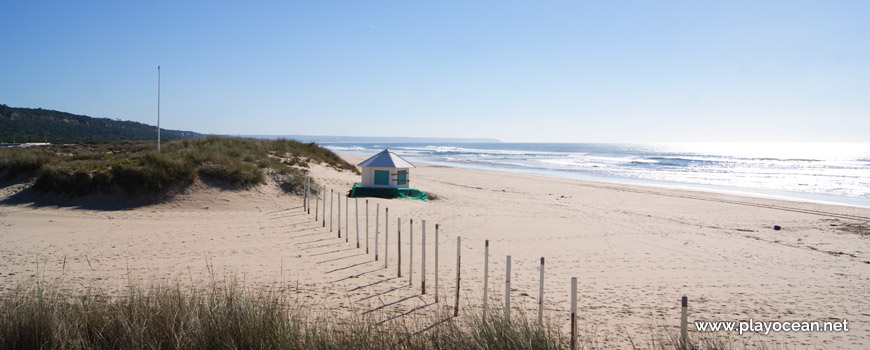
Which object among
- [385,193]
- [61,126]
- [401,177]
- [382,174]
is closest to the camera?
[385,193]

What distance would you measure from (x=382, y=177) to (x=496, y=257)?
30.8ft

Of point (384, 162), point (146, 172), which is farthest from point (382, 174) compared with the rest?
point (146, 172)

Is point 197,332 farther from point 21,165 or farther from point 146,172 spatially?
point 21,165

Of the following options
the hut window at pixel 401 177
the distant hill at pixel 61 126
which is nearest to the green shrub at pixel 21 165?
the hut window at pixel 401 177

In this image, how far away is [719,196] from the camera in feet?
75.7

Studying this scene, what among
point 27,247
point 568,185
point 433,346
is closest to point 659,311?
point 433,346

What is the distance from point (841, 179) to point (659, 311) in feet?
117

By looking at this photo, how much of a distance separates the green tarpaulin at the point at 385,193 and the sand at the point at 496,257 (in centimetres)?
73

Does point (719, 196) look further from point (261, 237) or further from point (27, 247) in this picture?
point (27, 247)

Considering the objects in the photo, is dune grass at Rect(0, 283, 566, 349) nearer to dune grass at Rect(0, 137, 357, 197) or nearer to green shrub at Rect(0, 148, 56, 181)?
dune grass at Rect(0, 137, 357, 197)

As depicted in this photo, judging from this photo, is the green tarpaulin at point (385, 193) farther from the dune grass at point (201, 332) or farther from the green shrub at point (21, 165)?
the dune grass at point (201, 332)

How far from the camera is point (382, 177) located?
18328 millimetres

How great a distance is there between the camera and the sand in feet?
21.8

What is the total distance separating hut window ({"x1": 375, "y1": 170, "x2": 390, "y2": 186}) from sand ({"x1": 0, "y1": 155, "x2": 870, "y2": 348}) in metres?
1.41
